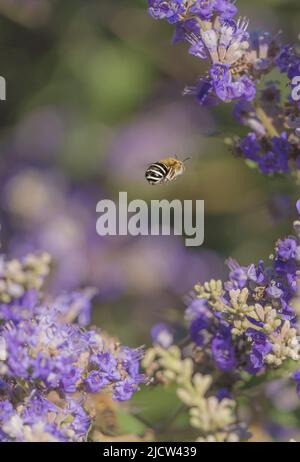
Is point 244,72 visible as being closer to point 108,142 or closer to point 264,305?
point 264,305


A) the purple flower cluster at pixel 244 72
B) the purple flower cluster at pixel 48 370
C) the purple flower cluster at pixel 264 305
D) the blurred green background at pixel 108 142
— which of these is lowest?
the purple flower cluster at pixel 48 370

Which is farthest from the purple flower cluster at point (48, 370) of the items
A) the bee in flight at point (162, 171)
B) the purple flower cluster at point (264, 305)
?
the bee in flight at point (162, 171)

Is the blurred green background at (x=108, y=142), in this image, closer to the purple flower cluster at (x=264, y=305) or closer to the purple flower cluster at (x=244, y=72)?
the purple flower cluster at (x=244, y=72)

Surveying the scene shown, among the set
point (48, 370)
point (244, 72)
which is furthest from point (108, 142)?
point (48, 370)

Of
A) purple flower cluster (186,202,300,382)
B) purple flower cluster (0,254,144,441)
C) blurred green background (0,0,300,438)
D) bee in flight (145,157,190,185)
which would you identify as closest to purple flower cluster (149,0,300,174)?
purple flower cluster (186,202,300,382)

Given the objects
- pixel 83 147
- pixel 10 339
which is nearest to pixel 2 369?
pixel 10 339

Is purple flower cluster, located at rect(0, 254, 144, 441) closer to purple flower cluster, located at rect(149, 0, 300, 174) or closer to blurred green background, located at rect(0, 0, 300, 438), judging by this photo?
purple flower cluster, located at rect(149, 0, 300, 174)
